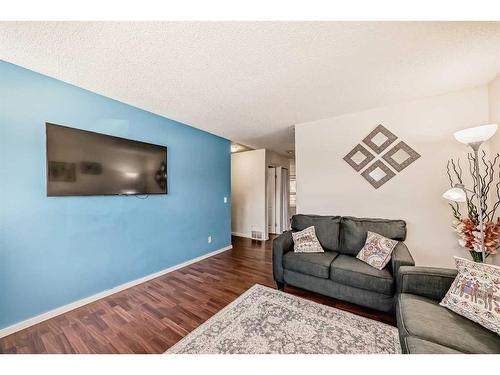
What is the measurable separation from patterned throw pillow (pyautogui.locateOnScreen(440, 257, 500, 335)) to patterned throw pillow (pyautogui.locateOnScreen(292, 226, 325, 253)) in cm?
126

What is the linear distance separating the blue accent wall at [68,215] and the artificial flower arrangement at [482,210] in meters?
3.55

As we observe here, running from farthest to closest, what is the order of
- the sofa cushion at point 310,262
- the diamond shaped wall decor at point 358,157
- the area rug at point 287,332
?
the diamond shaped wall decor at point 358,157, the sofa cushion at point 310,262, the area rug at point 287,332

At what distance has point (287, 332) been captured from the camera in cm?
163

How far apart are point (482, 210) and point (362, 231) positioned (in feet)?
Result: 3.47

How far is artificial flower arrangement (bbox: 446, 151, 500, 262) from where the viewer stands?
180 centimetres

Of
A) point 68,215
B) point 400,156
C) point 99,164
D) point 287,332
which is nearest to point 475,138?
point 400,156

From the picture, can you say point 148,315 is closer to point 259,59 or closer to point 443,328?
point 443,328

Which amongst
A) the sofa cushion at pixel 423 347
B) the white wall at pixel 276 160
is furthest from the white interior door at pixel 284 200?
the sofa cushion at pixel 423 347

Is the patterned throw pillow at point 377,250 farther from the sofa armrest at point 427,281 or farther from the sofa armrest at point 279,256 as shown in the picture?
the sofa armrest at point 279,256

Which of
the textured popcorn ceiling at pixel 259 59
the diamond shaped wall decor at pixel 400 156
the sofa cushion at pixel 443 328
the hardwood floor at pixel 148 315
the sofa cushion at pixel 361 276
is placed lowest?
the hardwood floor at pixel 148 315

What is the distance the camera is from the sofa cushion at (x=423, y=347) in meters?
0.91

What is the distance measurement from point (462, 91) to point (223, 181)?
145 inches

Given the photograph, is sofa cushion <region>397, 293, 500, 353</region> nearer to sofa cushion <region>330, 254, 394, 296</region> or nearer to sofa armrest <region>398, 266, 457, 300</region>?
sofa armrest <region>398, 266, 457, 300</region>

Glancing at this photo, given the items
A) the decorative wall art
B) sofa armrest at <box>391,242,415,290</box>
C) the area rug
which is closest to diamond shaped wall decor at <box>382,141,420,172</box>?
the decorative wall art
